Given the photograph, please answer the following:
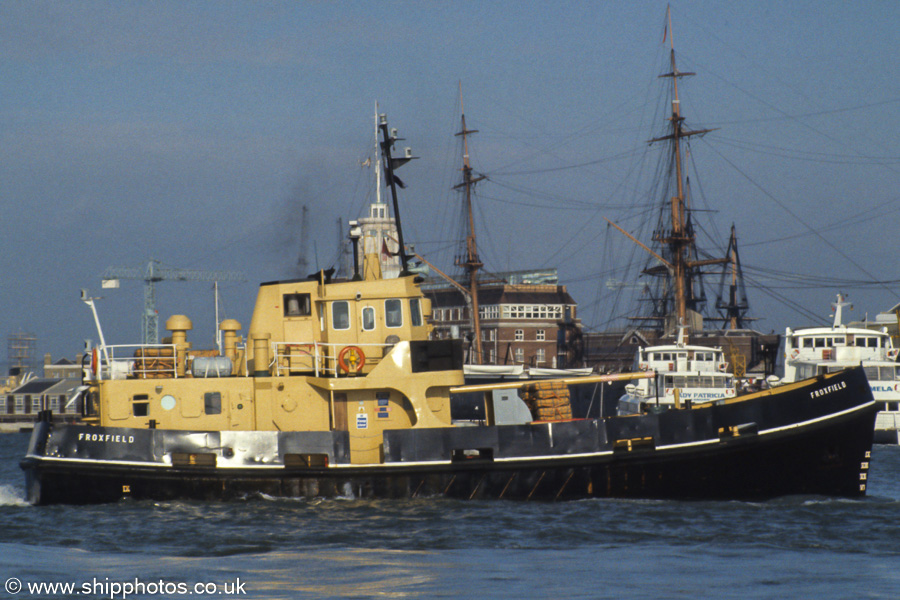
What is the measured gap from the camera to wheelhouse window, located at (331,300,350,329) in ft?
63.5

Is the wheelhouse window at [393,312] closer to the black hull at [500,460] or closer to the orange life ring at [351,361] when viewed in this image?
the orange life ring at [351,361]

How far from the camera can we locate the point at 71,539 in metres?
14.9

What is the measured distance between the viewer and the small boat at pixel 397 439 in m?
17.7

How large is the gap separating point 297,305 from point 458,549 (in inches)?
291

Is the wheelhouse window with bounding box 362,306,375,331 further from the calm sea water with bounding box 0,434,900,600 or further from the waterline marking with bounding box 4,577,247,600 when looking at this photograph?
the waterline marking with bounding box 4,577,247,600

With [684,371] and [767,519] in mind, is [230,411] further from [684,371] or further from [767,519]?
[684,371]

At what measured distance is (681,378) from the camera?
43250mm

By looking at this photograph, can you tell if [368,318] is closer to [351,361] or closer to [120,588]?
[351,361]

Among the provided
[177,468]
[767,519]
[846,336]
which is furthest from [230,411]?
[846,336]

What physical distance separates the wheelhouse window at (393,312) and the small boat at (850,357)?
2684 cm

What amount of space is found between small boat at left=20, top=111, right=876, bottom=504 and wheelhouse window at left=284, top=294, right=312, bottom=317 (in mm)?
771

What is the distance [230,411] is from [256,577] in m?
7.00

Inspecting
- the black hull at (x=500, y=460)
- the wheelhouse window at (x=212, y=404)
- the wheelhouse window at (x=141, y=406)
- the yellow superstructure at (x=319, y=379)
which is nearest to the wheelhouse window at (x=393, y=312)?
the yellow superstructure at (x=319, y=379)

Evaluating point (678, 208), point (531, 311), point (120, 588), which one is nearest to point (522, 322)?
point (531, 311)
